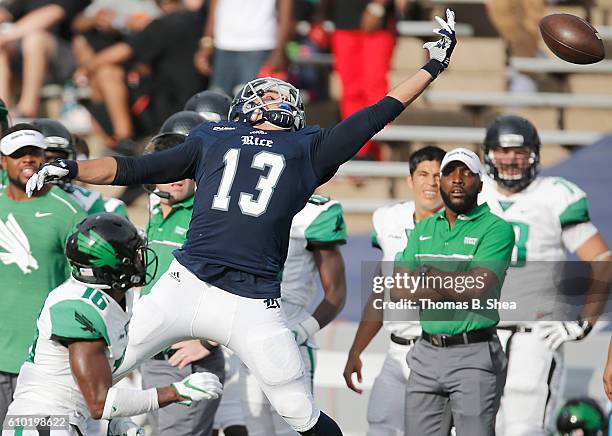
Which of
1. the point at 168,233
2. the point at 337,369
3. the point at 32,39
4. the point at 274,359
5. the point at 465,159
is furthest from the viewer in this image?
the point at 32,39

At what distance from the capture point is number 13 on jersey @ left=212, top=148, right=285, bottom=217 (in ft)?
17.3

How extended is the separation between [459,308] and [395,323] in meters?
0.82

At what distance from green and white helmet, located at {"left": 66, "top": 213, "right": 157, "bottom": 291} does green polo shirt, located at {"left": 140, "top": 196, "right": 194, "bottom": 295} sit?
1159mm

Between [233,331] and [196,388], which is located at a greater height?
[233,331]

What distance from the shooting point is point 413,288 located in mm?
6074

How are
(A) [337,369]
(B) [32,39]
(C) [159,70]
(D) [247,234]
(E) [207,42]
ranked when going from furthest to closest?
(B) [32,39] < (C) [159,70] < (E) [207,42] < (A) [337,369] < (D) [247,234]

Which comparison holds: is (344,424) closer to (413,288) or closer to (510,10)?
(413,288)

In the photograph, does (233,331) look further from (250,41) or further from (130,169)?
(250,41)

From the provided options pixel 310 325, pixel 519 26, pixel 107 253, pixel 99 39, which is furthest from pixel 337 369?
pixel 519 26

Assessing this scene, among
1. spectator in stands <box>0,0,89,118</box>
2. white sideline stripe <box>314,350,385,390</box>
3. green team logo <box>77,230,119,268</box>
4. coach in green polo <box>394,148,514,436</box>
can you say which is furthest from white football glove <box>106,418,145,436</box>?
spectator in stands <box>0,0,89,118</box>

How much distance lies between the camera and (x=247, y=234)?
5289 mm

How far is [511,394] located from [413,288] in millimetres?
1137

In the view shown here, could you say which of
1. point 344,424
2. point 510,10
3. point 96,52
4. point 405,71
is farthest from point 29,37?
point 344,424

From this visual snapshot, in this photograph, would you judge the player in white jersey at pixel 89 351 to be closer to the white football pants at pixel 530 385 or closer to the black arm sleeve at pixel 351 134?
the black arm sleeve at pixel 351 134
